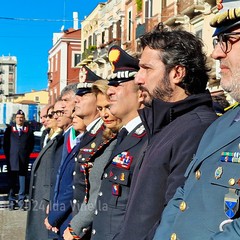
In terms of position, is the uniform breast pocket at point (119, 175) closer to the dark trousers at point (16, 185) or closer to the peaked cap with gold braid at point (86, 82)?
the peaked cap with gold braid at point (86, 82)

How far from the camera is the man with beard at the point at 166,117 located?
8.78 ft

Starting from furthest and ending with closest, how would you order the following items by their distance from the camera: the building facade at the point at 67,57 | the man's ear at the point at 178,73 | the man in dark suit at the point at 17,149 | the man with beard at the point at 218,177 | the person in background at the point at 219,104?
the building facade at the point at 67,57 < the man in dark suit at the point at 17,149 < the person in background at the point at 219,104 < the man's ear at the point at 178,73 < the man with beard at the point at 218,177

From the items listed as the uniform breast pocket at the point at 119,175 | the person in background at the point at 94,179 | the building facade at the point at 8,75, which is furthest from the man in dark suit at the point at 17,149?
the building facade at the point at 8,75

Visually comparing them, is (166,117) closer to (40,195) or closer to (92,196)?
(92,196)

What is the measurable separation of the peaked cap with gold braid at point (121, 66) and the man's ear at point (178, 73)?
0.92 m

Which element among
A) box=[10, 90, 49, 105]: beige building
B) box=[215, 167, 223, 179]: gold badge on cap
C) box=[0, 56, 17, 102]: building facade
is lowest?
box=[215, 167, 223, 179]: gold badge on cap

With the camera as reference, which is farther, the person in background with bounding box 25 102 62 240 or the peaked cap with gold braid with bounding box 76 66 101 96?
the person in background with bounding box 25 102 62 240

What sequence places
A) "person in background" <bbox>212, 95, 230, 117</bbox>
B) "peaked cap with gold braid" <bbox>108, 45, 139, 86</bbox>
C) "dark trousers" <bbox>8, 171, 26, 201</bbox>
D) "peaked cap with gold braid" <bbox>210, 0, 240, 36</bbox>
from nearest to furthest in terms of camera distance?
"peaked cap with gold braid" <bbox>210, 0, 240, 36</bbox>, "peaked cap with gold braid" <bbox>108, 45, 139, 86</bbox>, "person in background" <bbox>212, 95, 230, 117</bbox>, "dark trousers" <bbox>8, 171, 26, 201</bbox>

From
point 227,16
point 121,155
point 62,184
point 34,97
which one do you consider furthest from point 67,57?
point 227,16

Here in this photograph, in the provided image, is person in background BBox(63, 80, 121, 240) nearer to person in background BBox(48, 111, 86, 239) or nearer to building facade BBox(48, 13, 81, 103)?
person in background BBox(48, 111, 86, 239)

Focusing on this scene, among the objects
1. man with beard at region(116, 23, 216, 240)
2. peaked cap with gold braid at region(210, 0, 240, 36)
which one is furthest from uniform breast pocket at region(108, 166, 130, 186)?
peaked cap with gold braid at region(210, 0, 240, 36)

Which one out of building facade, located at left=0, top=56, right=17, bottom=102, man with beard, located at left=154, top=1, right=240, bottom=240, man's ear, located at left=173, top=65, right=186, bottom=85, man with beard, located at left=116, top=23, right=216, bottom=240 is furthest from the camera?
building facade, located at left=0, top=56, right=17, bottom=102

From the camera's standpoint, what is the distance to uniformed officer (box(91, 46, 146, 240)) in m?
3.45

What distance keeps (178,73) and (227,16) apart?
73 cm
